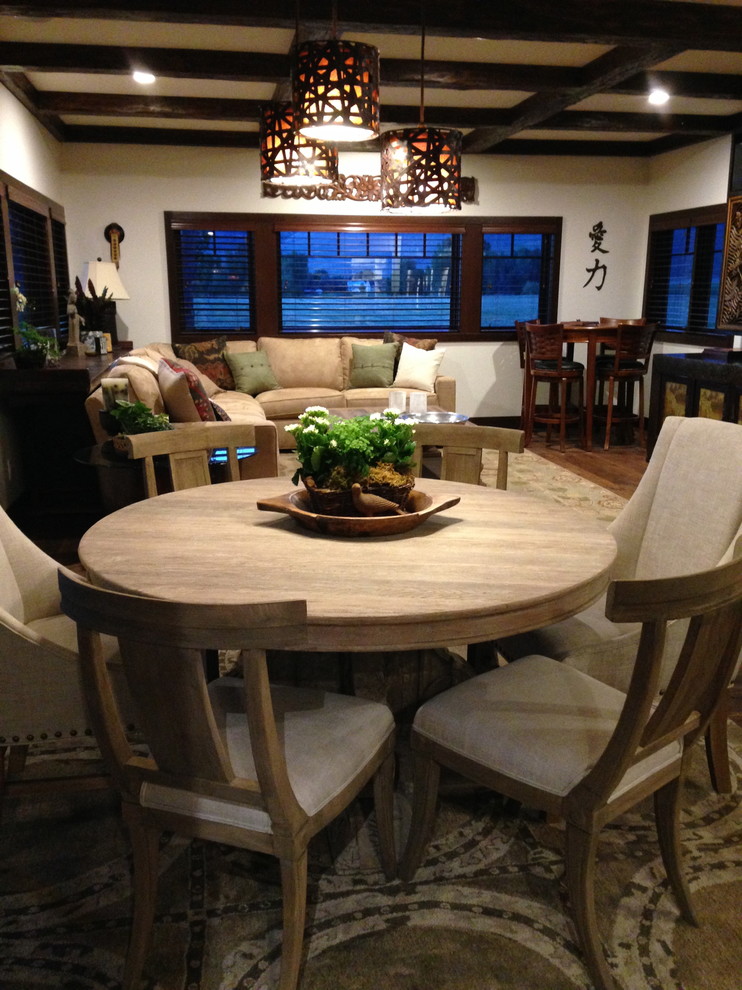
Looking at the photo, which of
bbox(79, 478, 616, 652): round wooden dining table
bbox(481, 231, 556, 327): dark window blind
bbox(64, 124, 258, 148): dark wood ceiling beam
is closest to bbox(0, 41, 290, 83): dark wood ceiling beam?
bbox(64, 124, 258, 148): dark wood ceiling beam

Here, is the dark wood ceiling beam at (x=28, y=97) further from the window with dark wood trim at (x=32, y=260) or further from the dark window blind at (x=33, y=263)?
the dark window blind at (x=33, y=263)

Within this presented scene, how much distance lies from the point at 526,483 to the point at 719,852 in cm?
404

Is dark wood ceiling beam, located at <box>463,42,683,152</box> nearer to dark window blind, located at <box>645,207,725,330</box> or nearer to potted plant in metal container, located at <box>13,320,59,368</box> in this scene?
dark window blind, located at <box>645,207,725,330</box>

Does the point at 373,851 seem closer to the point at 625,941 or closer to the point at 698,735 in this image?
the point at 625,941

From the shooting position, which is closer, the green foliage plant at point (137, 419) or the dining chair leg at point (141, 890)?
the dining chair leg at point (141, 890)

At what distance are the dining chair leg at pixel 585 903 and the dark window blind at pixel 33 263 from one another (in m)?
5.01

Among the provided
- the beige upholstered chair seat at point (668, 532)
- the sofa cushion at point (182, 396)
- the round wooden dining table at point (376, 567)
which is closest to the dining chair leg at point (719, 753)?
the beige upholstered chair seat at point (668, 532)

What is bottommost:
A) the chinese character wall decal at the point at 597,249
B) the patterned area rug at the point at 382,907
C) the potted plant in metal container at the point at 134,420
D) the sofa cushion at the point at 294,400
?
the patterned area rug at the point at 382,907

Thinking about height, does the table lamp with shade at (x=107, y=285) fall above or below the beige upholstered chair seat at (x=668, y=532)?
above

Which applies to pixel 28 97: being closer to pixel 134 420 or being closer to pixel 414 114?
pixel 414 114

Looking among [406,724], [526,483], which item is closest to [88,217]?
[526,483]

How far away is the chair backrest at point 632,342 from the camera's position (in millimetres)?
6941

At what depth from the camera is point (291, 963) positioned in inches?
57.8

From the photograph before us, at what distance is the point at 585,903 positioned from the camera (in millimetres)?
1535
